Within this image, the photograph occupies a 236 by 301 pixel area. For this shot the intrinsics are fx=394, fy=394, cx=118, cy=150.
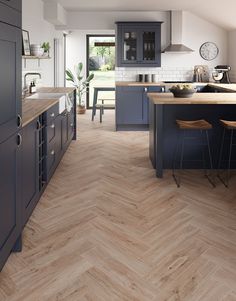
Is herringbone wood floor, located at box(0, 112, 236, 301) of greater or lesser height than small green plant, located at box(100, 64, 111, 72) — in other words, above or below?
below

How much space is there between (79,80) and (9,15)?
28.5ft

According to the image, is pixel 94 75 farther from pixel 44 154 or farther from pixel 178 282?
pixel 178 282

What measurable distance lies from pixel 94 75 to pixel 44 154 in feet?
26.2

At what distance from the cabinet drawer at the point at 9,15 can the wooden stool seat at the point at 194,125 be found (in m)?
2.39

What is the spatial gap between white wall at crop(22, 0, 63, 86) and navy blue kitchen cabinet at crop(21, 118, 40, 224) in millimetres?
2566

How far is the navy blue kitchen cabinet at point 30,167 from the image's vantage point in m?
2.91

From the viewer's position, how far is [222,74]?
26.5 ft

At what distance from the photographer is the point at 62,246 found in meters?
2.85

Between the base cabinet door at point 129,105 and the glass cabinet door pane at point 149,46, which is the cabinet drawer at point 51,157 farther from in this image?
the glass cabinet door pane at point 149,46

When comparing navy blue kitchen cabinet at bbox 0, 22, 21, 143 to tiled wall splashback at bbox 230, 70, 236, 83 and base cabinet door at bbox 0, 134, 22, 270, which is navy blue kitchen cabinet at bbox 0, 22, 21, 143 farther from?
tiled wall splashback at bbox 230, 70, 236, 83

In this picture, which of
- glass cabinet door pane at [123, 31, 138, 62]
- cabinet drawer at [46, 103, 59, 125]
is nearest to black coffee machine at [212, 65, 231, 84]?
glass cabinet door pane at [123, 31, 138, 62]

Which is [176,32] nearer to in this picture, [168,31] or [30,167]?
[168,31]

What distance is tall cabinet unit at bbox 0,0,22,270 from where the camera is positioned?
2195 millimetres

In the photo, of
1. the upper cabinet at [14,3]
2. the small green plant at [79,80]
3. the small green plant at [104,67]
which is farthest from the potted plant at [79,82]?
the upper cabinet at [14,3]
